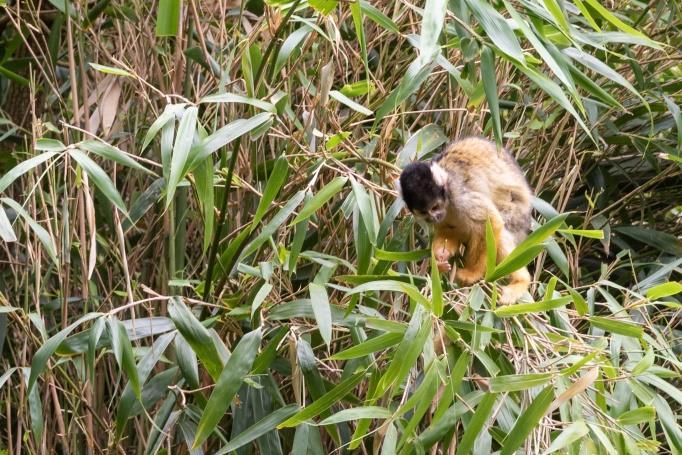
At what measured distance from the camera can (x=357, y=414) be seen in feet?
7.04

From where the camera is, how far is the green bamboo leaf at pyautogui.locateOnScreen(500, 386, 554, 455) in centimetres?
202

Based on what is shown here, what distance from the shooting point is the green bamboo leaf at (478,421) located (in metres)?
2.09

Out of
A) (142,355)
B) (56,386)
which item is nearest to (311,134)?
(142,355)

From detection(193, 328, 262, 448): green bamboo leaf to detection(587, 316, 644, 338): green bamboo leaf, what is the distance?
0.75 metres

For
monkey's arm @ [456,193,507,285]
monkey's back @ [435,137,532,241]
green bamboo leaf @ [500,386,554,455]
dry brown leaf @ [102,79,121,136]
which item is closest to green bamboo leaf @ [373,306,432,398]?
green bamboo leaf @ [500,386,554,455]

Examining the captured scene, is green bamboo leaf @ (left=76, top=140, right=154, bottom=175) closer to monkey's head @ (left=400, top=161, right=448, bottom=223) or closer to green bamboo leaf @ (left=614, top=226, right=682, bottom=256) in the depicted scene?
monkey's head @ (left=400, top=161, right=448, bottom=223)

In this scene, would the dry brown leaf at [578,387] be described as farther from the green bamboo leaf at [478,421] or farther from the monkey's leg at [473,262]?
the monkey's leg at [473,262]

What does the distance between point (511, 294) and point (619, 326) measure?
1.22ft

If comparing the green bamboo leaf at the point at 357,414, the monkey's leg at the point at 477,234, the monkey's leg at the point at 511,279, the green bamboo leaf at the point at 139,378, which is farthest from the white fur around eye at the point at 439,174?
the green bamboo leaf at the point at 139,378

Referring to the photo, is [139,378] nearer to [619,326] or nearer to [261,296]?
[261,296]

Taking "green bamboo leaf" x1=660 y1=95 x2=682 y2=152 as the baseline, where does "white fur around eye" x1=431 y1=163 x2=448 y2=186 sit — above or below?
above

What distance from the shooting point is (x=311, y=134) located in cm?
266

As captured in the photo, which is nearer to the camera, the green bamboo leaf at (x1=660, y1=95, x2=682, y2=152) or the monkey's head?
the monkey's head

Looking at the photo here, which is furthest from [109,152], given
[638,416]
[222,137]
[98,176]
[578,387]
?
[638,416]
